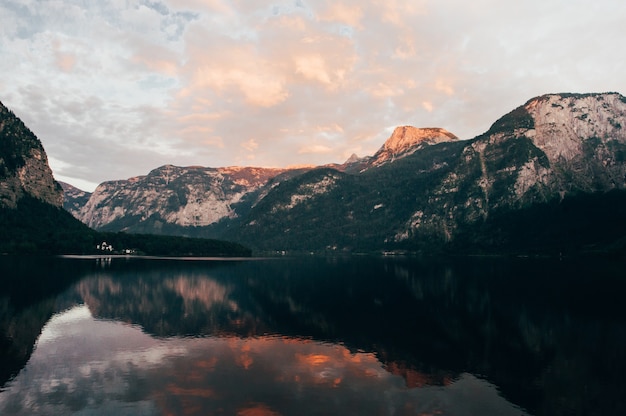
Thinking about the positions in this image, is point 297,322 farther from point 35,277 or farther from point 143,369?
point 35,277

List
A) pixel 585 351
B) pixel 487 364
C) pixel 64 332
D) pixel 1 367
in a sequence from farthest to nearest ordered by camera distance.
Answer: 1. pixel 64 332
2. pixel 585 351
3. pixel 487 364
4. pixel 1 367

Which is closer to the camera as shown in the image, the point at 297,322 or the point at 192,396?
the point at 192,396

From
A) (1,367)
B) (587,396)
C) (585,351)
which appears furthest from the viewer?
(585,351)

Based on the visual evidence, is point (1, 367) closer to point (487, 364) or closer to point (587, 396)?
point (487, 364)

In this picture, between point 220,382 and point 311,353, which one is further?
point 311,353

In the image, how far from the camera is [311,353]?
194ft

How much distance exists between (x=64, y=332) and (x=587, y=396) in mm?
70730

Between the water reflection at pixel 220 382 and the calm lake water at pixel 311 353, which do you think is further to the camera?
the calm lake water at pixel 311 353

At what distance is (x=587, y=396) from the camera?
43062mm

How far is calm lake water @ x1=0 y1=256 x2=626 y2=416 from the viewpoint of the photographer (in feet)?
134

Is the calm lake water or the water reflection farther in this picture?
the calm lake water

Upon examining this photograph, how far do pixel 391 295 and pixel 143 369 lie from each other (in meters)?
74.5

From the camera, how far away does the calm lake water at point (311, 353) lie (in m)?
40.9

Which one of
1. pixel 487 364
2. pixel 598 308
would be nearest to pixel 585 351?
pixel 487 364
